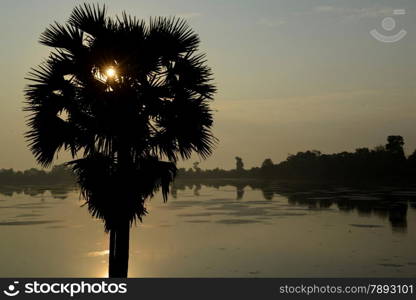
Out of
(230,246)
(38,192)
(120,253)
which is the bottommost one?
(230,246)

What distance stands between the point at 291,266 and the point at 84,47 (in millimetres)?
10949

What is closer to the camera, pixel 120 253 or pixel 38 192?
pixel 120 253

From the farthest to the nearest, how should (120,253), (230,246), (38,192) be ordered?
(38,192), (230,246), (120,253)

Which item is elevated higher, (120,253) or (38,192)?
(120,253)

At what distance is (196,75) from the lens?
1160 cm

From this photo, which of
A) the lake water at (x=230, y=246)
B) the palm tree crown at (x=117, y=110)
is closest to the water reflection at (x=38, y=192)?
the lake water at (x=230, y=246)

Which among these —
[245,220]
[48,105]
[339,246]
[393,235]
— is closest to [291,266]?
[339,246]

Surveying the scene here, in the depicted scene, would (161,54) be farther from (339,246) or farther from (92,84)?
(339,246)

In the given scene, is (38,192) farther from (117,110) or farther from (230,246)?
(117,110)

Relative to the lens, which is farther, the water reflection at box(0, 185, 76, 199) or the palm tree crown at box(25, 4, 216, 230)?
the water reflection at box(0, 185, 76, 199)

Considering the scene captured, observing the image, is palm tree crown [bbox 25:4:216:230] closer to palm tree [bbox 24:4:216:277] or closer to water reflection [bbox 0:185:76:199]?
palm tree [bbox 24:4:216:277]

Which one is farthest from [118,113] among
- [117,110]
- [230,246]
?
[230,246]

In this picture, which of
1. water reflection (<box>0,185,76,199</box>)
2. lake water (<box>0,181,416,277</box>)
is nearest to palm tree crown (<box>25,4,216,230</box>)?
lake water (<box>0,181,416,277</box>)

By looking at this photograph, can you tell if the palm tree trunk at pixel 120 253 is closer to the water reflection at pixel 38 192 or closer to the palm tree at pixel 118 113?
the palm tree at pixel 118 113
